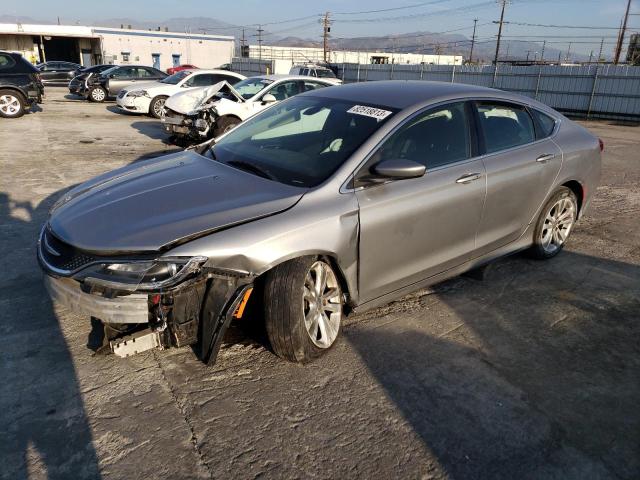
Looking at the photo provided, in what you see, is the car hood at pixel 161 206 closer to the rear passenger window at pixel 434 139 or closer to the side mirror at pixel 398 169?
the side mirror at pixel 398 169

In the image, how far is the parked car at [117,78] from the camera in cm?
1923

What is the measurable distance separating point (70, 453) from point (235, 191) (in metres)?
1.64

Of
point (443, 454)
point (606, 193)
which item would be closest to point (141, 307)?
point (443, 454)

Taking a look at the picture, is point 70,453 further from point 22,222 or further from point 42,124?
point 42,124

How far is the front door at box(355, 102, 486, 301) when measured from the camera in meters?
3.20

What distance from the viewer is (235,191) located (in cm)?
310

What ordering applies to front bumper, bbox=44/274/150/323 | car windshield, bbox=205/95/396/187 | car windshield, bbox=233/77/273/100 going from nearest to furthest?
front bumper, bbox=44/274/150/323 < car windshield, bbox=205/95/396/187 < car windshield, bbox=233/77/273/100

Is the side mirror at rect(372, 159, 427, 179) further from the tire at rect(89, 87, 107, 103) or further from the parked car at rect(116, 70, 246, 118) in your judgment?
the tire at rect(89, 87, 107, 103)

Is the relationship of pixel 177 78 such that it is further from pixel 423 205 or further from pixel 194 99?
pixel 423 205

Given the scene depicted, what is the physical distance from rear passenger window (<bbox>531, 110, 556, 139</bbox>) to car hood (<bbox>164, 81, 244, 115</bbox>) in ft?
22.5

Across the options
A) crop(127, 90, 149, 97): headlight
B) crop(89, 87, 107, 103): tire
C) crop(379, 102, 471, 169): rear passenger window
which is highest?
crop(379, 102, 471, 169): rear passenger window

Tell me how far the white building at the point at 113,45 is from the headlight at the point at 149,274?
51.5 metres

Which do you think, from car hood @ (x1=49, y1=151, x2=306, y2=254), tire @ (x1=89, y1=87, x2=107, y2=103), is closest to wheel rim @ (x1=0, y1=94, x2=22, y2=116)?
tire @ (x1=89, y1=87, x2=107, y2=103)

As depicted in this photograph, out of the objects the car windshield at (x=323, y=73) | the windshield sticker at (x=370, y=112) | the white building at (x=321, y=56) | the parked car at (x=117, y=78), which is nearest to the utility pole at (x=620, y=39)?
the white building at (x=321, y=56)
